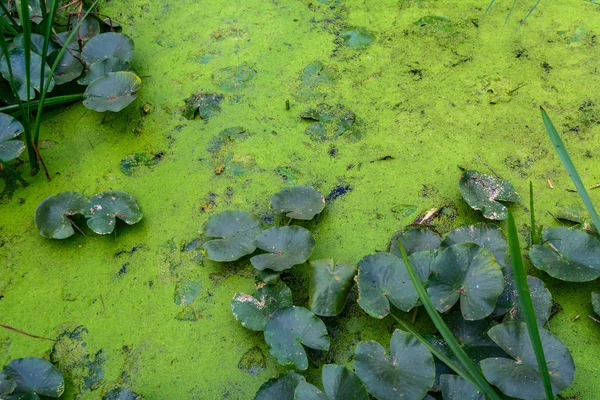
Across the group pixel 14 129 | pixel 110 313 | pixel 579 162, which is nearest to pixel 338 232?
pixel 110 313

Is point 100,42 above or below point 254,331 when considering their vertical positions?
above

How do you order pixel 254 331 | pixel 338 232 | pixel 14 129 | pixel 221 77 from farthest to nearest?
pixel 221 77 → pixel 14 129 → pixel 338 232 → pixel 254 331

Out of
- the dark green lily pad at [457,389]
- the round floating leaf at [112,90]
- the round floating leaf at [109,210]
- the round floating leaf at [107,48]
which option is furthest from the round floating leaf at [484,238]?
the round floating leaf at [107,48]

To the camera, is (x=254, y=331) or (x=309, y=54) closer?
(x=254, y=331)

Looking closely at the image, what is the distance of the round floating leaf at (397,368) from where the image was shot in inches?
40.5

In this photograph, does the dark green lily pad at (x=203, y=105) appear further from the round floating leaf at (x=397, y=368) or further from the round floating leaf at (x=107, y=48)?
the round floating leaf at (x=397, y=368)

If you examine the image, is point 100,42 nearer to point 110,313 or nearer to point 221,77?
point 221,77

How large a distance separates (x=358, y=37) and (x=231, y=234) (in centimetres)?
95

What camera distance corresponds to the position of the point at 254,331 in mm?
1232

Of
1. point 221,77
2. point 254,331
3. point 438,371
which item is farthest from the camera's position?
point 221,77

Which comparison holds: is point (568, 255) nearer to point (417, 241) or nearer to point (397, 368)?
point (417, 241)

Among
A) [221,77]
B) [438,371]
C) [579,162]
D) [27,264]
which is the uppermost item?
[579,162]

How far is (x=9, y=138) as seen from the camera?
1.51 m

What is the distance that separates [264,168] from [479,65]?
0.85 m
